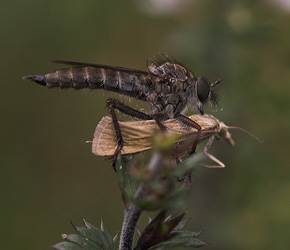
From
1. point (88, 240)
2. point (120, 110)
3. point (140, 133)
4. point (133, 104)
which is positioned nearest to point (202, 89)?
point (133, 104)

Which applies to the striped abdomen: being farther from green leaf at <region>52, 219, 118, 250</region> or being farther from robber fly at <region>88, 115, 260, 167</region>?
green leaf at <region>52, 219, 118, 250</region>

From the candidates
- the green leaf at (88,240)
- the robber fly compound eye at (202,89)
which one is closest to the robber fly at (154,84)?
the robber fly compound eye at (202,89)

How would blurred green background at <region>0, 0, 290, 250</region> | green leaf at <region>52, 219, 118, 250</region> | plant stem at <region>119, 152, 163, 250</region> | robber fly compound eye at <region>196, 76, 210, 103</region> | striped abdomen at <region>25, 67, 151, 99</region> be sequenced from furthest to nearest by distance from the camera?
1. blurred green background at <region>0, 0, 290, 250</region>
2. robber fly compound eye at <region>196, 76, 210, 103</region>
3. striped abdomen at <region>25, 67, 151, 99</region>
4. green leaf at <region>52, 219, 118, 250</region>
5. plant stem at <region>119, 152, 163, 250</region>

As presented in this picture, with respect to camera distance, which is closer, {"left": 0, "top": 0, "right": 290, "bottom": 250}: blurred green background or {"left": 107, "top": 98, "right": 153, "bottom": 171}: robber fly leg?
{"left": 107, "top": 98, "right": 153, "bottom": 171}: robber fly leg

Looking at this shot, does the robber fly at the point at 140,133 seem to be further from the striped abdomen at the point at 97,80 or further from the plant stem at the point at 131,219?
the plant stem at the point at 131,219

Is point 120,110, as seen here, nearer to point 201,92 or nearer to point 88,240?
point 201,92

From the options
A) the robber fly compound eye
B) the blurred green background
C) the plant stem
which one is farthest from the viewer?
the blurred green background

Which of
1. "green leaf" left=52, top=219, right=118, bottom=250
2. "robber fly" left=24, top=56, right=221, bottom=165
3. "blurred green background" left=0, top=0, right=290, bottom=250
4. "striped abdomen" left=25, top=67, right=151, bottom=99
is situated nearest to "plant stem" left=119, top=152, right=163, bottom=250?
"green leaf" left=52, top=219, right=118, bottom=250

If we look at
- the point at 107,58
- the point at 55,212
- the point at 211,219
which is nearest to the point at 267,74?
the point at 211,219

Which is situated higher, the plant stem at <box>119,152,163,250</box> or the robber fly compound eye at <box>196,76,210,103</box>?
the robber fly compound eye at <box>196,76,210,103</box>
